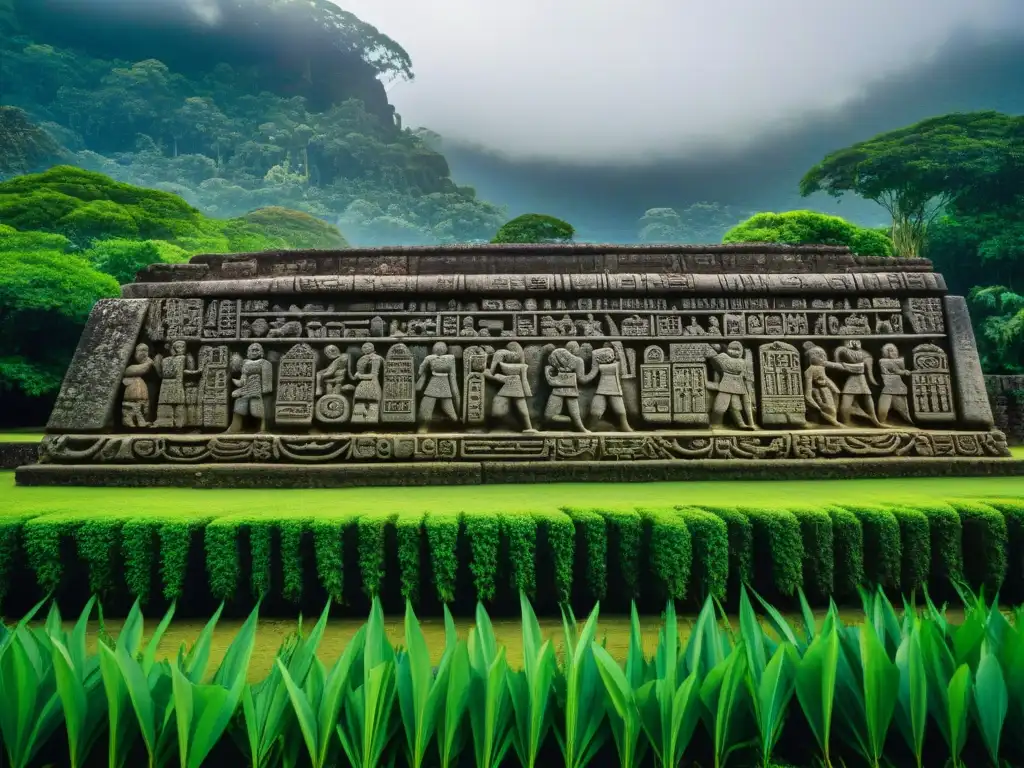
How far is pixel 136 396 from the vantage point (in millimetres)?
6168

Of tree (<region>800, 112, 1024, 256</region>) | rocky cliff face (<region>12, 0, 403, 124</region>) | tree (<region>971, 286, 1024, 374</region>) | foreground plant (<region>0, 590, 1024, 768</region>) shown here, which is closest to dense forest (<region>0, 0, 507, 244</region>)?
rocky cliff face (<region>12, 0, 403, 124</region>)

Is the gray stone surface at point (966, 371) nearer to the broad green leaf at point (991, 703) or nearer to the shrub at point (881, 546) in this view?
the shrub at point (881, 546)

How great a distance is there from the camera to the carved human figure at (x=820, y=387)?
6.34m

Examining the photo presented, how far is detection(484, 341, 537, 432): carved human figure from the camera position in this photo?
620 cm

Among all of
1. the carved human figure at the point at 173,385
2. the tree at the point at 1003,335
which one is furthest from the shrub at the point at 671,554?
the tree at the point at 1003,335

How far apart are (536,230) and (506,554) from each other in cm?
2227

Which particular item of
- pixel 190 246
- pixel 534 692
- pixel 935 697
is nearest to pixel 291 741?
pixel 534 692

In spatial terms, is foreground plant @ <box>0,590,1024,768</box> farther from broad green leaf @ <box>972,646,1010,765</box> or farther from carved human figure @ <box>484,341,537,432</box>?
carved human figure @ <box>484,341,537,432</box>

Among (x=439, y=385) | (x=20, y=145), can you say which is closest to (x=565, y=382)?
(x=439, y=385)

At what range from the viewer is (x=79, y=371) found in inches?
243

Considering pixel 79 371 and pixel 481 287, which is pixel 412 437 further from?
pixel 79 371

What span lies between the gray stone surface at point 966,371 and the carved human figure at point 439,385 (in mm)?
4941

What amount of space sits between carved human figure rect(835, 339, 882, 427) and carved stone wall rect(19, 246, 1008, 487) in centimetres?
2

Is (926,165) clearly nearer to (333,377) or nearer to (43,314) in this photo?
(333,377)
